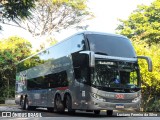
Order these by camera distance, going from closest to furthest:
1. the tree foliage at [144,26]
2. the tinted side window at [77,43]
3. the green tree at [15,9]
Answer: the green tree at [15,9] → the tinted side window at [77,43] → the tree foliage at [144,26]

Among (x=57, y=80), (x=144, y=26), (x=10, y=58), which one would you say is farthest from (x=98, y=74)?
(x=10, y=58)

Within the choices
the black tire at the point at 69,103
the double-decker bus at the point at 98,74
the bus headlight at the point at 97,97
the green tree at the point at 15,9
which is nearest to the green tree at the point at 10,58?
the double-decker bus at the point at 98,74

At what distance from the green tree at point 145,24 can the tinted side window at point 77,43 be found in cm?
1984

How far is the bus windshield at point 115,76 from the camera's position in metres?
16.3

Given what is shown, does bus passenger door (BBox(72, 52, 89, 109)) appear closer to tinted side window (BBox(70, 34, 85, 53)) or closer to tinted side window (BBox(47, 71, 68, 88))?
tinted side window (BBox(70, 34, 85, 53))

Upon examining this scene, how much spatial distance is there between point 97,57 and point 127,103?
7.92 feet

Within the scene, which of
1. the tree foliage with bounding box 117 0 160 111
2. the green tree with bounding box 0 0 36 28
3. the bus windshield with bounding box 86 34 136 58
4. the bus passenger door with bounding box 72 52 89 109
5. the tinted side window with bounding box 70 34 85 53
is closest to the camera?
the green tree with bounding box 0 0 36 28

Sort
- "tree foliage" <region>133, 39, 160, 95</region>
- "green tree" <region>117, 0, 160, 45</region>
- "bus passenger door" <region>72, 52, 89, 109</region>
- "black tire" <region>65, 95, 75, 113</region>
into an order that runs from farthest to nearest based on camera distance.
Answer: "green tree" <region>117, 0, 160, 45</region>, "tree foliage" <region>133, 39, 160, 95</region>, "black tire" <region>65, 95, 75, 113</region>, "bus passenger door" <region>72, 52, 89, 109</region>

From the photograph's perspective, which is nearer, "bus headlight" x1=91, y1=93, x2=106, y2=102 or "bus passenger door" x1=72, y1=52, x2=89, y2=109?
"bus headlight" x1=91, y1=93, x2=106, y2=102

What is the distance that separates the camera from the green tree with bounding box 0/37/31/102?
133 feet

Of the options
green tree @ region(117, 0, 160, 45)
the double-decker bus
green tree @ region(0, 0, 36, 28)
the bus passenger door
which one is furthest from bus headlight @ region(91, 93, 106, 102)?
green tree @ region(117, 0, 160, 45)

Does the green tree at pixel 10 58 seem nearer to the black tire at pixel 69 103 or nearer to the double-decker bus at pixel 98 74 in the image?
the double-decker bus at pixel 98 74

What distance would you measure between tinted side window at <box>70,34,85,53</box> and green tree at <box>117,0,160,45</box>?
1984cm

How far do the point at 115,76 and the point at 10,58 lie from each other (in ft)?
83.5
